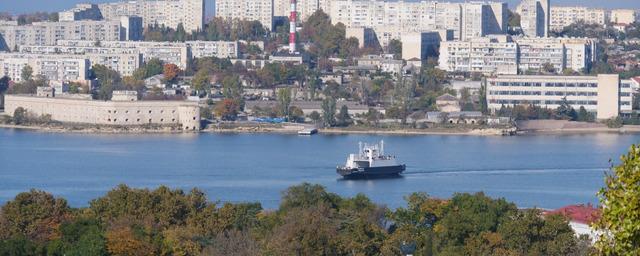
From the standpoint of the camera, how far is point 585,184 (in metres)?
10.4

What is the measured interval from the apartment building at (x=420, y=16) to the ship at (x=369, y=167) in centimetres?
1274

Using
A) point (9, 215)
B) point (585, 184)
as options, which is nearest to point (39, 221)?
point (9, 215)

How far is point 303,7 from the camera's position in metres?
27.4

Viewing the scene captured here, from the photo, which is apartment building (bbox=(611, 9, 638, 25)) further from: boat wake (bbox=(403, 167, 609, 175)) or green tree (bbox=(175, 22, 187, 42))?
boat wake (bbox=(403, 167, 609, 175))

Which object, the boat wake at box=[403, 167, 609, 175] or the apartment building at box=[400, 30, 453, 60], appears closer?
the boat wake at box=[403, 167, 609, 175]

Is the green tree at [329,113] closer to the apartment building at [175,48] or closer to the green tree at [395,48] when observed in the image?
the apartment building at [175,48]

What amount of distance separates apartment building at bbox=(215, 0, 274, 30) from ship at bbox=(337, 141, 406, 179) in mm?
14719

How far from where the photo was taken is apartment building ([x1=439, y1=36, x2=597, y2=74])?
70.4 ft

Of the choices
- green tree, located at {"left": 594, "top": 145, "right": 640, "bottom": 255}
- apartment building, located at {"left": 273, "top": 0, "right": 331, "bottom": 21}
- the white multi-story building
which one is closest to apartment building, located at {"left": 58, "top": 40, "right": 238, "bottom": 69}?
apartment building, located at {"left": 273, "top": 0, "right": 331, "bottom": 21}

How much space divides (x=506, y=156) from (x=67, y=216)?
750cm

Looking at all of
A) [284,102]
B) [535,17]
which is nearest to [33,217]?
[284,102]

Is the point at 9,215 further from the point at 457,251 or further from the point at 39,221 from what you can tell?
the point at 457,251

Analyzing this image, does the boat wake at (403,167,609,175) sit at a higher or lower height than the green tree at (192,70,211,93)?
lower

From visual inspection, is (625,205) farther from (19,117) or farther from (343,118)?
(19,117)
